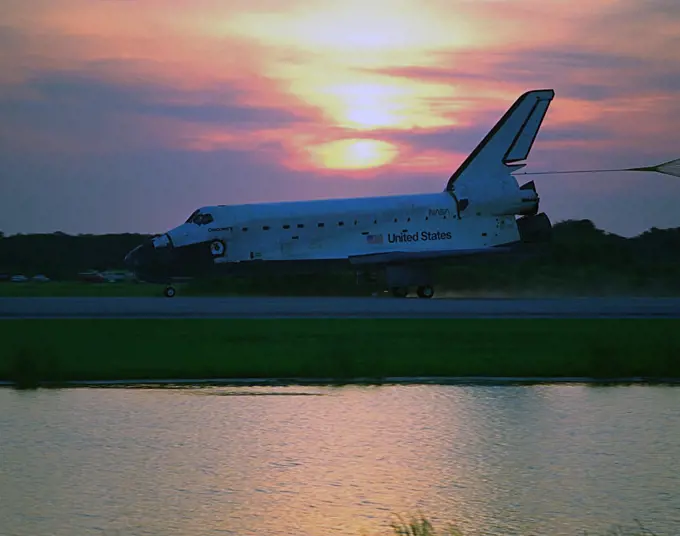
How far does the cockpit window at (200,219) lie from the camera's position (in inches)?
1709

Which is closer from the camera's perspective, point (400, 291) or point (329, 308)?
point (329, 308)

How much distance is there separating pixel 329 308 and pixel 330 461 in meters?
21.2

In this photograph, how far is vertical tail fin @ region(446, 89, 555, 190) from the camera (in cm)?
4591

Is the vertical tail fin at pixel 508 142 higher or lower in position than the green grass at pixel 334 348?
higher

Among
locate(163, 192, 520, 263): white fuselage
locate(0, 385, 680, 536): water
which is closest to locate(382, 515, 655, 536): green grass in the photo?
locate(0, 385, 680, 536): water

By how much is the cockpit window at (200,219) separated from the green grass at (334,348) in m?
14.7

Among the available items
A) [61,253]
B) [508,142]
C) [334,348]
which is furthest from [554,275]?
[61,253]

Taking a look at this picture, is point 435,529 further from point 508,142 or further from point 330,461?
point 508,142

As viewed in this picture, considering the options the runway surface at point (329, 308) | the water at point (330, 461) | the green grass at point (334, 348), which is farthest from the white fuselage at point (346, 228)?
the water at point (330, 461)

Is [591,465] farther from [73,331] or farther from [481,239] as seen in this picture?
[481,239]

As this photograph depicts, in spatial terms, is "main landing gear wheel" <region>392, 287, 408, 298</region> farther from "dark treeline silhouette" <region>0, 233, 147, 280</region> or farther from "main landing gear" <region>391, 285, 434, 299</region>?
"dark treeline silhouette" <region>0, 233, 147, 280</region>

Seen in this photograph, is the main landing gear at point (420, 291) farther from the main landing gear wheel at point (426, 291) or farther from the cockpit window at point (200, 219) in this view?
the cockpit window at point (200, 219)

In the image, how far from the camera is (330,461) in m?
12.4

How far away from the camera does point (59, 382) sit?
1848cm
